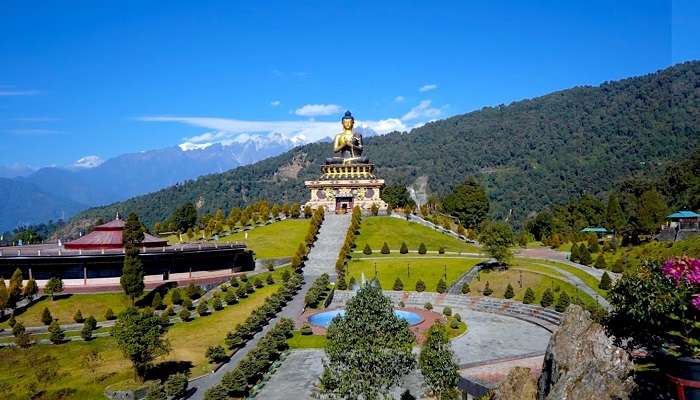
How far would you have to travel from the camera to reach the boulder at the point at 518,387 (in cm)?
2462

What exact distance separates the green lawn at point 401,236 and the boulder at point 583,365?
4805cm

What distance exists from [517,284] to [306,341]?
21938 mm

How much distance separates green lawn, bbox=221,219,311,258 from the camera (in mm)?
69938

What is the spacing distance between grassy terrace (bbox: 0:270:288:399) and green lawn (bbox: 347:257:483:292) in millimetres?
17888

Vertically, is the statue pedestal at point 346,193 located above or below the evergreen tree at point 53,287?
above

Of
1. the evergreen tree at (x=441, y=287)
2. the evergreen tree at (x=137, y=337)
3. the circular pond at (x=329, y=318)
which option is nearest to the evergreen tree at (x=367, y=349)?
the evergreen tree at (x=137, y=337)

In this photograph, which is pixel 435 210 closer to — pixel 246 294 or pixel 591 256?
pixel 591 256

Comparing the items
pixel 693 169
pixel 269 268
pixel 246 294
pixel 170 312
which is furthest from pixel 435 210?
pixel 170 312

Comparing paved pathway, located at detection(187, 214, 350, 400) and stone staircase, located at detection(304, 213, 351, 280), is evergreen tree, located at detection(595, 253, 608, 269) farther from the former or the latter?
paved pathway, located at detection(187, 214, 350, 400)

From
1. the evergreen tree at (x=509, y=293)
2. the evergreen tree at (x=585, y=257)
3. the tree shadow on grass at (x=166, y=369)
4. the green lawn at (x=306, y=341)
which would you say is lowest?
the green lawn at (x=306, y=341)

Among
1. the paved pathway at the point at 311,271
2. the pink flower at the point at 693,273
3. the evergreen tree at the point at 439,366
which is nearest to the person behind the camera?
the pink flower at the point at 693,273

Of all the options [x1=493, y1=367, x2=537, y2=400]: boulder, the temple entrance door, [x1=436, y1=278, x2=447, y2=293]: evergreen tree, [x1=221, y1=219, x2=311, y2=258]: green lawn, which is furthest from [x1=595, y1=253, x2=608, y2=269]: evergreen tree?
the temple entrance door

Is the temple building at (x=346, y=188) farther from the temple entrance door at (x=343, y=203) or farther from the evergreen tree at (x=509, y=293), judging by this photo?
the evergreen tree at (x=509, y=293)

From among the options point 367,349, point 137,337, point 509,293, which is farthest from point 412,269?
point 367,349
